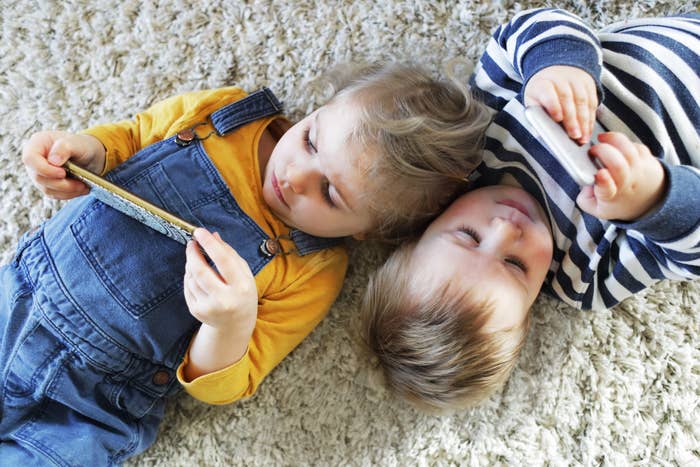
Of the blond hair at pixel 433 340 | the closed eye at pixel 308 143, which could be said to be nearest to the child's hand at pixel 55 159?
the closed eye at pixel 308 143

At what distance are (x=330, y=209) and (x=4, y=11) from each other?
0.71 metres

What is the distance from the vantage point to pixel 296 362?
1027 millimetres

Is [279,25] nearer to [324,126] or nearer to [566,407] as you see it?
[324,126]

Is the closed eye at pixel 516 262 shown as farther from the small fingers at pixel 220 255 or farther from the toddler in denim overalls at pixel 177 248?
the small fingers at pixel 220 255

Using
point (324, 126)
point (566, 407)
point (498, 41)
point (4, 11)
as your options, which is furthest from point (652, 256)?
point (4, 11)

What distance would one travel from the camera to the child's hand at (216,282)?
2.42ft

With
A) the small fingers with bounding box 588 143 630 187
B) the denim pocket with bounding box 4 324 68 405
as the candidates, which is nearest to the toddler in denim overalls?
the denim pocket with bounding box 4 324 68 405

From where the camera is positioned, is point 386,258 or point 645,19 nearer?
point 645,19

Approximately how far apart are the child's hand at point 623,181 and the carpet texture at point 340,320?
0.30 meters

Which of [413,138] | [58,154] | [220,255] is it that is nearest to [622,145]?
[413,138]

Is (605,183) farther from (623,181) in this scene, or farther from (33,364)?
(33,364)

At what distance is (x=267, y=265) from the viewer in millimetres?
924

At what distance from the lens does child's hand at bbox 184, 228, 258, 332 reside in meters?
0.74

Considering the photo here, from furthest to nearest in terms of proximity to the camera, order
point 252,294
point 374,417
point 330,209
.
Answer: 1. point 374,417
2. point 330,209
3. point 252,294
